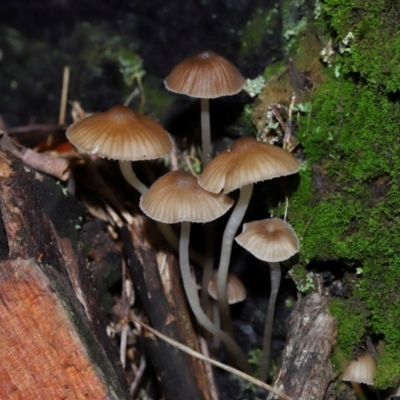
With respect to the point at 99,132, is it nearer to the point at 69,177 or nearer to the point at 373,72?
the point at 69,177

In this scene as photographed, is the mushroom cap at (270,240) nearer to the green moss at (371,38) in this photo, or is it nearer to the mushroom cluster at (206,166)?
the mushroom cluster at (206,166)

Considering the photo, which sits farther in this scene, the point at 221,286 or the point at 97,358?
the point at 221,286

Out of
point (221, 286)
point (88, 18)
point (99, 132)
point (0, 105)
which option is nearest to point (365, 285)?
point (221, 286)

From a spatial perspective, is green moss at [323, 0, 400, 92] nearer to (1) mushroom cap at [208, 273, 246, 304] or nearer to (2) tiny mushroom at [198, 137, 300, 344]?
(2) tiny mushroom at [198, 137, 300, 344]

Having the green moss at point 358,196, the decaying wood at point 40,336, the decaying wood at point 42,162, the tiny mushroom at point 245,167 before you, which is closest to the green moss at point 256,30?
the green moss at point 358,196

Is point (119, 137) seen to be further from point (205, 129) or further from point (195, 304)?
point (195, 304)

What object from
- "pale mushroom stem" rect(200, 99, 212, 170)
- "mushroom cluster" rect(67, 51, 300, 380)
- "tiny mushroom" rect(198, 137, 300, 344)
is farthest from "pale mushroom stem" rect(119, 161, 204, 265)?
"tiny mushroom" rect(198, 137, 300, 344)
